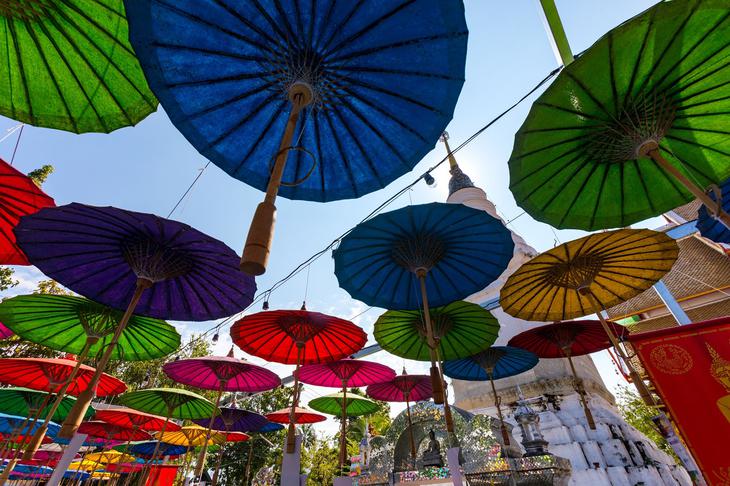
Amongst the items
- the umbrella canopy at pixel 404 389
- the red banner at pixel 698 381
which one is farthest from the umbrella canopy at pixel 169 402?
the red banner at pixel 698 381

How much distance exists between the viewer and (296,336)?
7.33 metres

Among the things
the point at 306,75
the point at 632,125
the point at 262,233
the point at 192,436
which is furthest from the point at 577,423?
Result: the point at 192,436

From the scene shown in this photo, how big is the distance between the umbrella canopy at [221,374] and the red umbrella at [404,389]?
3473 millimetres

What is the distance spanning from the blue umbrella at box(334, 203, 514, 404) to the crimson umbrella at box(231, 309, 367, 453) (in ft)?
3.18

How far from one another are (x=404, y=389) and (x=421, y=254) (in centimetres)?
597

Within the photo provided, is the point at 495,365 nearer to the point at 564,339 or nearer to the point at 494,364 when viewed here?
the point at 494,364

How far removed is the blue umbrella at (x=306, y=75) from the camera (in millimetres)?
3207

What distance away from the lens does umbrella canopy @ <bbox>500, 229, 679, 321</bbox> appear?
596 centimetres

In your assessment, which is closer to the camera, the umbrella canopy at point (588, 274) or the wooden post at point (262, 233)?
the wooden post at point (262, 233)

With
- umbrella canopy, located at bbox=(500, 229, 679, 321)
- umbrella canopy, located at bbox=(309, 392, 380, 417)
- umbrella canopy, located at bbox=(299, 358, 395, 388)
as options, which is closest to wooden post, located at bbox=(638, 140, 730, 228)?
Answer: umbrella canopy, located at bbox=(500, 229, 679, 321)

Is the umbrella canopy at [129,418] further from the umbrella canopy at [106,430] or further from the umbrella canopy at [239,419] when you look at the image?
the umbrella canopy at [239,419]

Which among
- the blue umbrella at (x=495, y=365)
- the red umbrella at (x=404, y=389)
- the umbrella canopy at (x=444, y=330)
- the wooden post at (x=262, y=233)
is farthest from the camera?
the red umbrella at (x=404, y=389)

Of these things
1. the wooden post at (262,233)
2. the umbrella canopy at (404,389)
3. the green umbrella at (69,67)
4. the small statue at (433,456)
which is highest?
the green umbrella at (69,67)

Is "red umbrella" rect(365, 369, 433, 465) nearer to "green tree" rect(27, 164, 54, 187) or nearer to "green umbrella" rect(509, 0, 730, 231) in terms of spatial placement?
"green umbrella" rect(509, 0, 730, 231)
